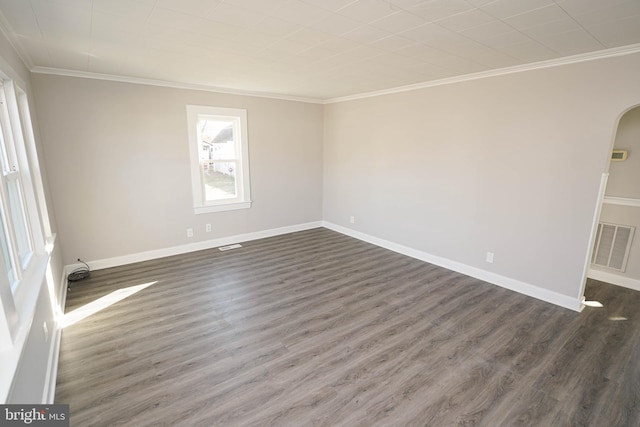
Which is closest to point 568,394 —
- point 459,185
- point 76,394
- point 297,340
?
point 297,340

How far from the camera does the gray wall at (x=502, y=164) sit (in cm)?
288

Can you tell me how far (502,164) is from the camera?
3.48m

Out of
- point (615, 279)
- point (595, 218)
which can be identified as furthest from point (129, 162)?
point (615, 279)

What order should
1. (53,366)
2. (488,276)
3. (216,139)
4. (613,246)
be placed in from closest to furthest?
(53,366)
(613,246)
(488,276)
(216,139)

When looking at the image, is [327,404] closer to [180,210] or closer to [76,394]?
[76,394]

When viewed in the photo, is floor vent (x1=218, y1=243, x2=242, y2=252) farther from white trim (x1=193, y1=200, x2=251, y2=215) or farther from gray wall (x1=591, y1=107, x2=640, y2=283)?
gray wall (x1=591, y1=107, x2=640, y2=283)

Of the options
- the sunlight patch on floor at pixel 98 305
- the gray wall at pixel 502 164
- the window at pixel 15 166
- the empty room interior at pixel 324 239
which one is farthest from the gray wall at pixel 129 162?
the gray wall at pixel 502 164

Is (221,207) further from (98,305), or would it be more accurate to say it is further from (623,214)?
(623,214)

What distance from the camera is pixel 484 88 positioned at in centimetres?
353

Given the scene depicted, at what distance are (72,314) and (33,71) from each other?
8.91 ft

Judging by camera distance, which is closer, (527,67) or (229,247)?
(527,67)

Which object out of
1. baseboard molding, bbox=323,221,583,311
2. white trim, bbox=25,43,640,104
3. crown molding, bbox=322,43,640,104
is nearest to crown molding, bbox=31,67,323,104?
white trim, bbox=25,43,640,104

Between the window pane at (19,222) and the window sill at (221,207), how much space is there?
228 cm

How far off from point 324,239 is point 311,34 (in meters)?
3.66
